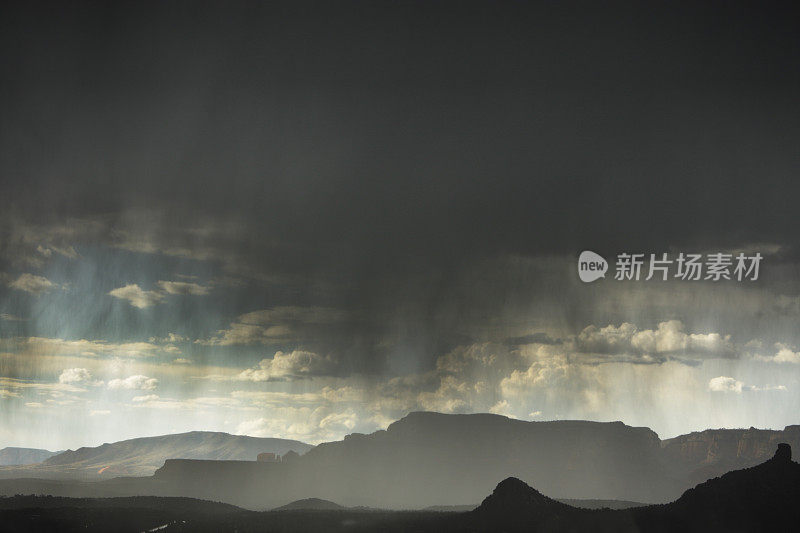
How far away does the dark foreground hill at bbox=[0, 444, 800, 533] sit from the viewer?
91.3 m

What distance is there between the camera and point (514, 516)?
10906 cm

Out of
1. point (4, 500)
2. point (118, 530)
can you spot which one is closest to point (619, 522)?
point (118, 530)

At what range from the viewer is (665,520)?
98250mm

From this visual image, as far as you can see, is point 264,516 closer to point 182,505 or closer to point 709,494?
point 182,505

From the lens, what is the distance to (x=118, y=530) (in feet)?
401

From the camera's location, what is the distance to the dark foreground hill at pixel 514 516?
91.3 metres

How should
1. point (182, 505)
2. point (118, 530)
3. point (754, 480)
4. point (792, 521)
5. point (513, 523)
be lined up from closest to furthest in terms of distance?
point (792, 521)
point (754, 480)
point (513, 523)
point (118, 530)
point (182, 505)

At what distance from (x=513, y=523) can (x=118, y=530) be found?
66.7 meters

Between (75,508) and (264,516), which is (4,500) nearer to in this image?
(75,508)

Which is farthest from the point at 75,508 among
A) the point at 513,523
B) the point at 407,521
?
the point at 513,523

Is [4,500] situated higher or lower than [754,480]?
lower

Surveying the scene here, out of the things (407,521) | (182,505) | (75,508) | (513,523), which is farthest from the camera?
(182,505)

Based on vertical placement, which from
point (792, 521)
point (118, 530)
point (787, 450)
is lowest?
point (118, 530)

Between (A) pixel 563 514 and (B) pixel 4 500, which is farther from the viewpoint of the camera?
(B) pixel 4 500
